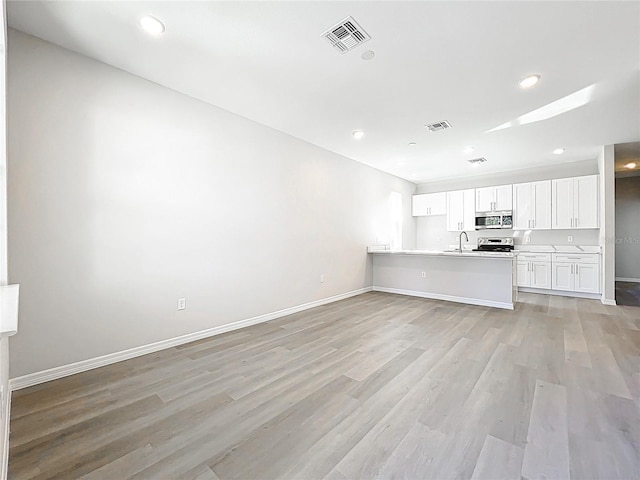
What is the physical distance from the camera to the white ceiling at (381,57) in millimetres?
2113

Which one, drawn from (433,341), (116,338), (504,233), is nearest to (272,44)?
(116,338)

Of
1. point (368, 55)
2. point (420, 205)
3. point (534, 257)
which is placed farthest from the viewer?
point (420, 205)

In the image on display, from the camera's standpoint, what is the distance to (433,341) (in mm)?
3262

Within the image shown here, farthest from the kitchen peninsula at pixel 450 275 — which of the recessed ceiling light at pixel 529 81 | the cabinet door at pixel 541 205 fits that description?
the recessed ceiling light at pixel 529 81

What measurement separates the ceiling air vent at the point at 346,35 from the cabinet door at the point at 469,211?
573 centimetres

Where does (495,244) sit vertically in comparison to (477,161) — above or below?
below

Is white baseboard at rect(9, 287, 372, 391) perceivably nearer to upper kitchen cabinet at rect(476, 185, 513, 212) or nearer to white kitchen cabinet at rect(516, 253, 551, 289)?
white kitchen cabinet at rect(516, 253, 551, 289)

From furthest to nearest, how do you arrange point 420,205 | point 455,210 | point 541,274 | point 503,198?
point 420,205 → point 455,210 → point 503,198 → point 541,274

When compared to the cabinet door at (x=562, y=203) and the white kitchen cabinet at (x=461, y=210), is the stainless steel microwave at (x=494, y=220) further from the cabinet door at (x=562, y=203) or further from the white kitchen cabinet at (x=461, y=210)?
the cabinet door at (x=562, y=203)

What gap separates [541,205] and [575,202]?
1.79 ft

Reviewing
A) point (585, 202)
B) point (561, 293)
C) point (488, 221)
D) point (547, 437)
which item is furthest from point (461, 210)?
point (547, 437)

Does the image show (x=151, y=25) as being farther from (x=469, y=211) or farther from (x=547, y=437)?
(x=469, y=211)

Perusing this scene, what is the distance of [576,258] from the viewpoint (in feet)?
18.5

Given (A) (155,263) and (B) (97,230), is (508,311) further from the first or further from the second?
(B) (97,230)
